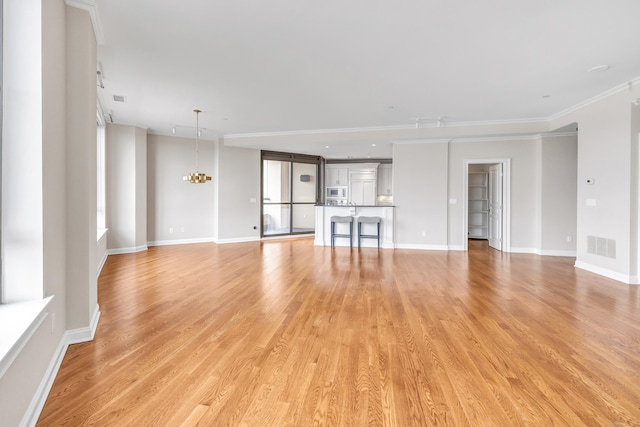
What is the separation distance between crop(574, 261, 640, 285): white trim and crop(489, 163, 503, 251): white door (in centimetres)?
196

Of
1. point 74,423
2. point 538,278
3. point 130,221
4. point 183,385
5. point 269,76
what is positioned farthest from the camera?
point 130,221

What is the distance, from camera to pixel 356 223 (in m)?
7.81

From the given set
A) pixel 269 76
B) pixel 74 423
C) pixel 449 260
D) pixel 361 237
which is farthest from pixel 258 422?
pixel 361 237

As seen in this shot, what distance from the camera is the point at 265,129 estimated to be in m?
7.27

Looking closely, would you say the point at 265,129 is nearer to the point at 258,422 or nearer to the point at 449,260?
the point at 449,260

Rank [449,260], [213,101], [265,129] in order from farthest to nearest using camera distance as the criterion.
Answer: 1. [265,129]
2. [449,260]
3. [213,101]

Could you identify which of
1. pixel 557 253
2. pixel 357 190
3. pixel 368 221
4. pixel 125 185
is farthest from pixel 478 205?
pixel 125 185

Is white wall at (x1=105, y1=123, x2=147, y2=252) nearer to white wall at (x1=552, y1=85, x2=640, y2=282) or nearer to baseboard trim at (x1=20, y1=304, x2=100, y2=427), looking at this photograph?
baseboard trim at (x1=20, y1=304, x2=100, y2=427)

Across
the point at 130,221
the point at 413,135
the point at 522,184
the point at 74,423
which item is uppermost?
the point at 413,135

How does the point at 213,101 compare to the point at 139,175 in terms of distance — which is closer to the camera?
the point at 213,101

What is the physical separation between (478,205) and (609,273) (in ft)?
15.9

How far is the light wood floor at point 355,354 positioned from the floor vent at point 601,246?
0.50 meters

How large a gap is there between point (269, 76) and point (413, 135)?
3.80m

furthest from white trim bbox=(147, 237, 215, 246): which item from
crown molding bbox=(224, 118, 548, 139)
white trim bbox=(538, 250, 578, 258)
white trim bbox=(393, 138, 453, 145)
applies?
white trim bbox=(538, 250, 578, 258)
